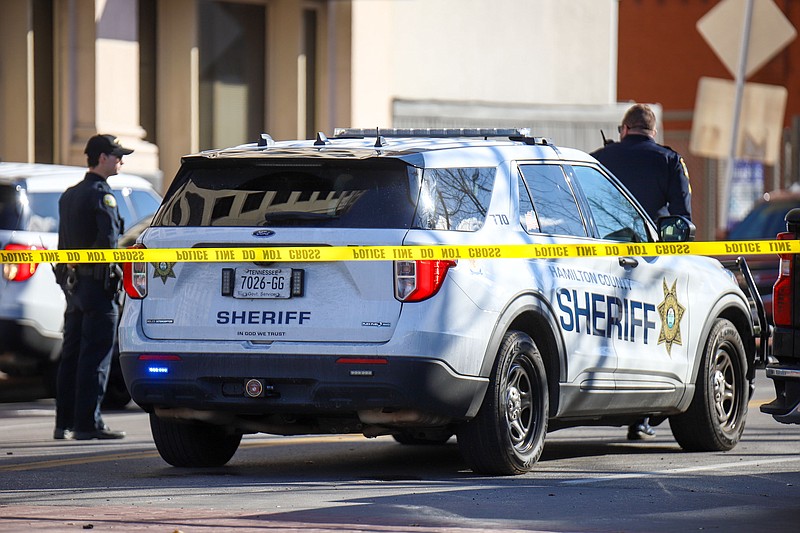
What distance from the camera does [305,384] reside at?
827 centimetres

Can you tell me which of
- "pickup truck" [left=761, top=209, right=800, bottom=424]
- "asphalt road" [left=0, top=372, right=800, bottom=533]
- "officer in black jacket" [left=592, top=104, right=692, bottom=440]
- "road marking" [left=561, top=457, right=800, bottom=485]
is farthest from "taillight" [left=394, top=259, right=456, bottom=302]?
"officer in black jacket" [left=592, top=104, right=692, bottom=440]

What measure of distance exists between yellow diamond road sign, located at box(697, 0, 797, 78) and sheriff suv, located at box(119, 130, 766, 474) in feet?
49.3

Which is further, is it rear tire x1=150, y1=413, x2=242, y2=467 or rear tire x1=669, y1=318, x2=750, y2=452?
rear tire x1=669, y1=318, x2=750, y2=452

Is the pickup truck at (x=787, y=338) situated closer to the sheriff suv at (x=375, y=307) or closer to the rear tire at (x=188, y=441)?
the sheriff suv at (x=375, y=307)

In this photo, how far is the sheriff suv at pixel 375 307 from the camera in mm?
8180

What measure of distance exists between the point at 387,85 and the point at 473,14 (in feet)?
7.14

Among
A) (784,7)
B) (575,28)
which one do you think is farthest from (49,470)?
(784,7)

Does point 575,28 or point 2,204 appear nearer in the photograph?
point 2,204

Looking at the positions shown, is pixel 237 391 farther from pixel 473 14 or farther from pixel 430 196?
pixel 473 14

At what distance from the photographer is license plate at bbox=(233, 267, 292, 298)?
27.3 ft

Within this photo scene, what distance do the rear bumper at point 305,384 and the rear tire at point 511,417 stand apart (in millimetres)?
140

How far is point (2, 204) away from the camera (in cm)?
1284

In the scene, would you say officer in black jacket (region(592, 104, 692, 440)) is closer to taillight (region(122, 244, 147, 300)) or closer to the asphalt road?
the asphalt road

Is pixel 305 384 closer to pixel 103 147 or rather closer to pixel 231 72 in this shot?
pixel 103 147
